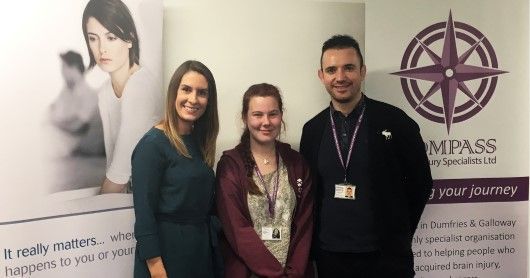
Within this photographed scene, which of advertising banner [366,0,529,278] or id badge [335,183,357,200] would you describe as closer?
id badge [335,183,357,200]

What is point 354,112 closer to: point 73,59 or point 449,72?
point 449,72

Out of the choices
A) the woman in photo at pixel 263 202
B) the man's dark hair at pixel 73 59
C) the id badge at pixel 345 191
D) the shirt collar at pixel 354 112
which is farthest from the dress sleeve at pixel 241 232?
the man's dark hair at pixel 73 59

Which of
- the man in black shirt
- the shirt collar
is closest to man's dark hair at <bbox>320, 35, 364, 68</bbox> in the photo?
the man in black shirt

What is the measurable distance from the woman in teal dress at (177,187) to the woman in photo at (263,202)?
113 millimetres

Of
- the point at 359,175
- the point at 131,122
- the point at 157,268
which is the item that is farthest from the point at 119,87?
the point at 359,175

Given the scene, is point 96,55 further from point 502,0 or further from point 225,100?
point 502,0

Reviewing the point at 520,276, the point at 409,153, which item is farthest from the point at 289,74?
the point at 520,276

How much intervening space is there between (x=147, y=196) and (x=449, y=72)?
1.91 meters

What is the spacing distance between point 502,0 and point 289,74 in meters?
1.41

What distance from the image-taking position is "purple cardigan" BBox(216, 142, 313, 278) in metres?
2.27

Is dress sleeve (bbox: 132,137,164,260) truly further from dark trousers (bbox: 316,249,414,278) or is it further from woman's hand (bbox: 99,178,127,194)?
dark trousers (bbox: 316,249,414,278)

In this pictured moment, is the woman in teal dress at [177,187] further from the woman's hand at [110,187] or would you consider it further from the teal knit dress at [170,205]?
the woman's hand at [110,187]

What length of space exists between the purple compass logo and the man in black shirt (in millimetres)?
395

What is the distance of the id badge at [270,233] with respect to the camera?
7.63ft
